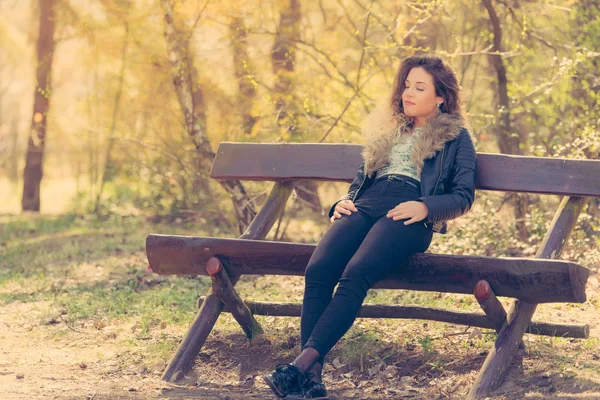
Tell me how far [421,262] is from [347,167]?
1096 millimetres

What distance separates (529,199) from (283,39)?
293cm

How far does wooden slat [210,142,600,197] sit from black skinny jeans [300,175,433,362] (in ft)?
1.60

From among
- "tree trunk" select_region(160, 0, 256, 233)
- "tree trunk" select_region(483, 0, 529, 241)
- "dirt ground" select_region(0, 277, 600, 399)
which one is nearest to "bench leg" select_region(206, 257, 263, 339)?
"dirt ground" select_region(0, 277, 600, 399)

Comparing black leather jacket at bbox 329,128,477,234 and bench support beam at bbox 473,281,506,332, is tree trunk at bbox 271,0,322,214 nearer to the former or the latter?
black leather jacket at bbox 329,128,477,234

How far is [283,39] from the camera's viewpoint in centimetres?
821

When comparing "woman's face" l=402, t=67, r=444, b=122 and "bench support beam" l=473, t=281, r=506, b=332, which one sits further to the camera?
"woman's face" l=402, t=67, r=444, b=122

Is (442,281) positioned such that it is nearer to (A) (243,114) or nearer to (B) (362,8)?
(B) (362,8)

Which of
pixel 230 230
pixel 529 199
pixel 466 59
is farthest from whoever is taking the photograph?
pixel 230 230

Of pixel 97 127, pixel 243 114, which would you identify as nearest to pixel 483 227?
pixel 243 114

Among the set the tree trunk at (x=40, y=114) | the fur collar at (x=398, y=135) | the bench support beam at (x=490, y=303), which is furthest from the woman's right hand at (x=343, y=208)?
the tree trunk at (x=40, y=114)

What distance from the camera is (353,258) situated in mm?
3980

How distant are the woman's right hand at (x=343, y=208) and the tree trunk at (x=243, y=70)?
3573 mm

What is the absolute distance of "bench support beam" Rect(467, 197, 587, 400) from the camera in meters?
3.96

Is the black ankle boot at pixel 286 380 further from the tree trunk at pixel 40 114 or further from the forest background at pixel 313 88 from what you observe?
the tree trunk at pixel 40 114
